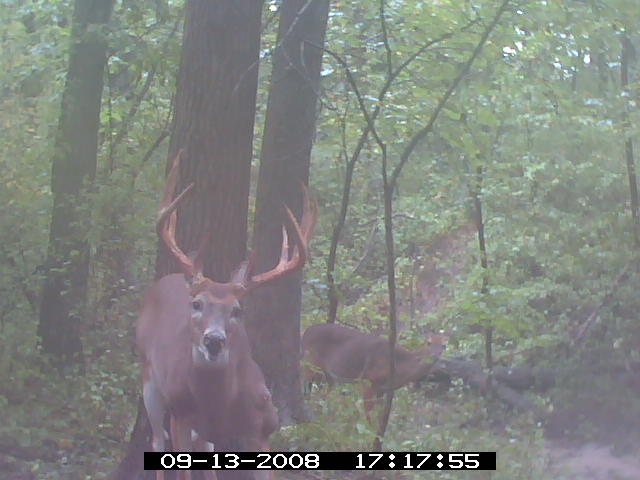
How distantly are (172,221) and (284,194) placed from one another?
8.95 ft

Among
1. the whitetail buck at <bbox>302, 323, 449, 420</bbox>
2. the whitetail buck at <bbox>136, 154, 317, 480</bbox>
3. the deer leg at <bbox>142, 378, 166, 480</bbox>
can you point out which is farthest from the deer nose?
the whitetail buck at <bbox>302, 323, 449, 420</bbox>

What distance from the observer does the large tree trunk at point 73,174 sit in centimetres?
1154

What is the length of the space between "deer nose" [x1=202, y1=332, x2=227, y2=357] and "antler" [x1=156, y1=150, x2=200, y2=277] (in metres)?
0.62

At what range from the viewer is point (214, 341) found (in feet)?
20.9

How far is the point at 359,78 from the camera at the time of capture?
1241 cm

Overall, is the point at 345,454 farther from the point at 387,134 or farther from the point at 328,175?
the point at 328,175

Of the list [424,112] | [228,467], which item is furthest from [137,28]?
[228,467]

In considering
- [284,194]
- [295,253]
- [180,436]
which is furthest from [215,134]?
[284,194]

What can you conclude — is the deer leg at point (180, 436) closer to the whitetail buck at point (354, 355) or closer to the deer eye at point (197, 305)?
the deer eye at point (197, 305)

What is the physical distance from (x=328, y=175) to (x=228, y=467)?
9077 mm

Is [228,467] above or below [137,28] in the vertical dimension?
below
